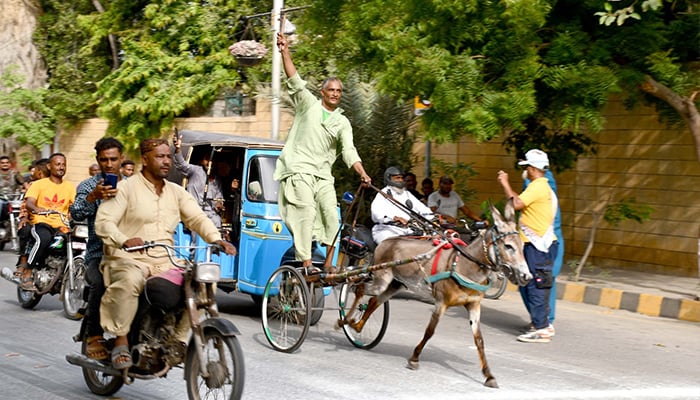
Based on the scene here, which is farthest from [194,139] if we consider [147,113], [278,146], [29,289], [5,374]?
[147,113]

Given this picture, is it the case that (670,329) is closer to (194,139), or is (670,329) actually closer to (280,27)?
(194,139)

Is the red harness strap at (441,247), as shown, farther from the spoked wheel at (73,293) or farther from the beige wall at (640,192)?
the beige wall at (640,192)

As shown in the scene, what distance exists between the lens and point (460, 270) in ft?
25.0

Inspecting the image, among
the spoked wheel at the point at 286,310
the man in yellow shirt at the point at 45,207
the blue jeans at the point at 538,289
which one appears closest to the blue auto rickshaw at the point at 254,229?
the spoked wheel at the point at 286,310

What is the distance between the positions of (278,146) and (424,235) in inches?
102

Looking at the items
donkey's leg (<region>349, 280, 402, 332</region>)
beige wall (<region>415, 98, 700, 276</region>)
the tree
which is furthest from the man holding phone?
beige wall (<region>415, 98, 700, 276</region>)

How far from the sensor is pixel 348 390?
698 cm

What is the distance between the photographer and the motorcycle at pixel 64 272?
10.1 metres

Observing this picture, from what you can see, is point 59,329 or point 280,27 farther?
point 280,27

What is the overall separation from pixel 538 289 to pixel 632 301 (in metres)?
3.23

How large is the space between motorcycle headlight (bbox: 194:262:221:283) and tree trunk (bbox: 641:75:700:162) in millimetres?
7854

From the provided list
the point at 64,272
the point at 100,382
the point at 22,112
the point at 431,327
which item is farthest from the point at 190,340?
the point at 22,112

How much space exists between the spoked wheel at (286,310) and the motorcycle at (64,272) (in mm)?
2319

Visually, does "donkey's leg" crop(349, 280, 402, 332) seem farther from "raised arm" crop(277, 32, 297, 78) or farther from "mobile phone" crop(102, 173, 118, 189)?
"mobile phone" crop(102, 173, 118, 189)
